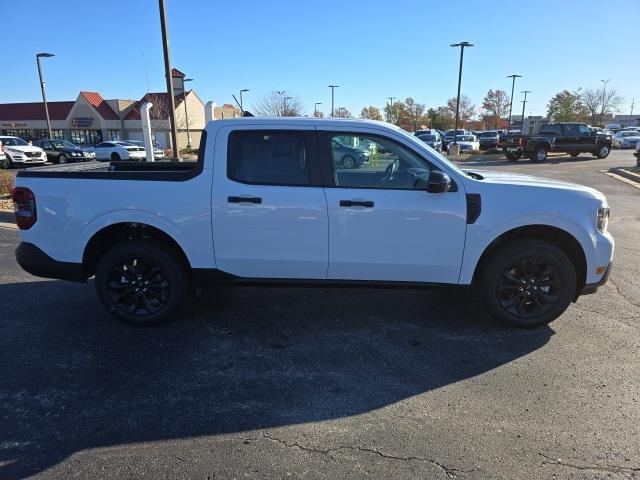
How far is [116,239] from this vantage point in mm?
4594

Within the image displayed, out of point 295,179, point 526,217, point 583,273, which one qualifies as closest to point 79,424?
point 295,179

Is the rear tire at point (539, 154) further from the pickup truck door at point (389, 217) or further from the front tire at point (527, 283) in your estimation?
the pickup truck door at point (389, 217)

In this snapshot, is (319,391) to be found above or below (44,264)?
below

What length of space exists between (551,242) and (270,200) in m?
2.61

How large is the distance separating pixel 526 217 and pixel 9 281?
5856mm

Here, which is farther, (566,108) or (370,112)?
(370,112)

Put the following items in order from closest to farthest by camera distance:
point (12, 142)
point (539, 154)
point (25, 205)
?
point (25, 205) < point (539, 154) < point (12, 142)

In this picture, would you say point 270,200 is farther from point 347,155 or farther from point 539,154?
point 539,154

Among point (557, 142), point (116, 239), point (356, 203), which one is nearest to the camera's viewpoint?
point (356, 203)

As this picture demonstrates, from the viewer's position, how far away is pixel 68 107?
192ft

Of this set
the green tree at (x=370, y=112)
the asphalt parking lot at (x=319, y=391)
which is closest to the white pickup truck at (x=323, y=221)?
the asphalt parking lot at (x=319, y=391)

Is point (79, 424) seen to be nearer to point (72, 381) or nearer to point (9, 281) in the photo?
point (72, 381)

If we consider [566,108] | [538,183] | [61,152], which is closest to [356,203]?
[538,183]

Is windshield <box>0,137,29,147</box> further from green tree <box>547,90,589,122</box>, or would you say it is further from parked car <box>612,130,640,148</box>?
green tree <box>547,90,589,122</box>
